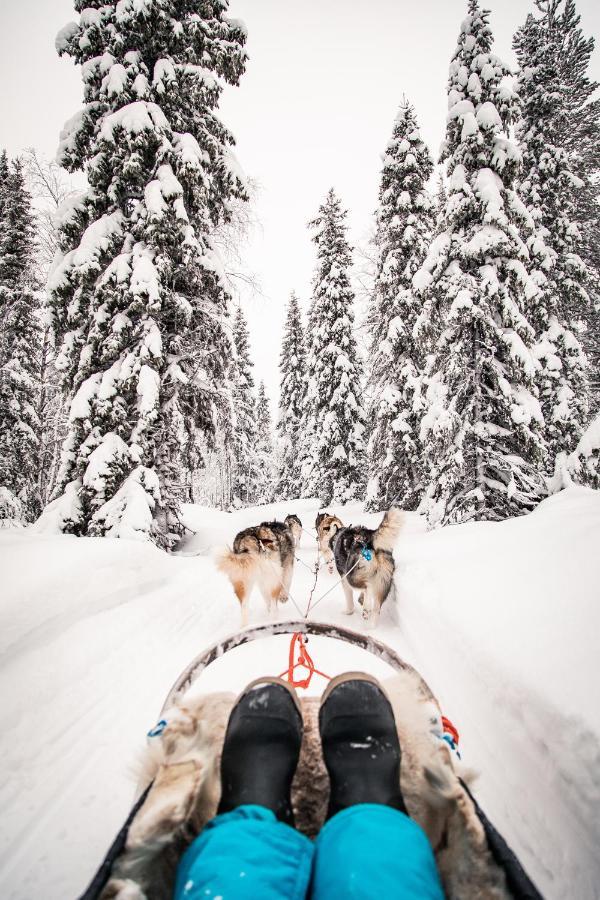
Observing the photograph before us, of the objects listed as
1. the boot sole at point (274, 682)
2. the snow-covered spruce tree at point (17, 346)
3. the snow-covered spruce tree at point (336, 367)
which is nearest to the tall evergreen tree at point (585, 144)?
the snow-covered spruce tree at point (336, 367)

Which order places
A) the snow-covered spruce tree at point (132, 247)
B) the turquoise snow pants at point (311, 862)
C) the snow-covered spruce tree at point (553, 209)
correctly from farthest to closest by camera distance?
the snow-covered spruce tree at point (553, 209)
the snow-covered spruce tree at point (132, 247)
the turquoise snow pants at point (311, 862)

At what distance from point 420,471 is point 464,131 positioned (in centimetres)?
929

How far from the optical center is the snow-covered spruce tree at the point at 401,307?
13.4 metres

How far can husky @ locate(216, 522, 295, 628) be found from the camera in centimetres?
443

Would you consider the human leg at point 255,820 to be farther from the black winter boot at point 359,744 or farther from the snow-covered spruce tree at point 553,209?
the snow-covered spruce tree at point 553,209

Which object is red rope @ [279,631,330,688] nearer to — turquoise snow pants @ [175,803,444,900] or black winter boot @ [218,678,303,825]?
black winter boot @ [218,678,303,825]

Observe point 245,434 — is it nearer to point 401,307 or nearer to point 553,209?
point 401,307

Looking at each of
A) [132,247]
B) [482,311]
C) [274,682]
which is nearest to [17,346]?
[132,247]

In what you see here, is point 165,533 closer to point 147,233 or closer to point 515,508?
point 147,233

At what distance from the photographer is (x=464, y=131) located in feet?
26.8

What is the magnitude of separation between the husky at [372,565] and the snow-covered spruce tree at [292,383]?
22.8m

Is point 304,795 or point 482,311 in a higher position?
point 482,311

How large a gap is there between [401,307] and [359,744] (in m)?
14.0

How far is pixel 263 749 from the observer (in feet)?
4.87
